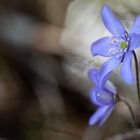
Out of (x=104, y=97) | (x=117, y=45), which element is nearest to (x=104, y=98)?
(x=104, y=97)

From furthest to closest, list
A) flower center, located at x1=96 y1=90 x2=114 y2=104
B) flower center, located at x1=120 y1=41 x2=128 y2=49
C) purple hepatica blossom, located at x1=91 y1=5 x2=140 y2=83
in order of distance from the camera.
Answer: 1. flower center, located at x1=96 y1=90 x2=114 y2=104
2. flower center, located at x1=120 y1=41 x2=128 y2=49
3. purple hepatica blossom, located at x1=91 y1=5 x2=140 y2=83

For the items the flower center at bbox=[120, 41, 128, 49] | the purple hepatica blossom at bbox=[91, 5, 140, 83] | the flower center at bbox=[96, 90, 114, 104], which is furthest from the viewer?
the flower center at bbox=[96, 90, 114, 104]

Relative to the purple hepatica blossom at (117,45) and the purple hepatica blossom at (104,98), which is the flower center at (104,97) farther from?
the purple hepatica blossom at (117,45)

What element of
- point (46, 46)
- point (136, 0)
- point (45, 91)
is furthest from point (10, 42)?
point (136, 0)

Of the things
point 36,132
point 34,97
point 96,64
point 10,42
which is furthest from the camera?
point 10,42

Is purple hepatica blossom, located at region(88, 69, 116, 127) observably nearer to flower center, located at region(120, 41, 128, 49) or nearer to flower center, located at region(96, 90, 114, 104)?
flower center, located at region(96, 90, 114, 104)

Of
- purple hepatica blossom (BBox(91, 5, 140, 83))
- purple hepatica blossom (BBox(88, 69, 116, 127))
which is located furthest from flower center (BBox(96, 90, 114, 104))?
purple hepatica blossom (BBox(91, 5, 140, 83))

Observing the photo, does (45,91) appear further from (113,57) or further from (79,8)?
(113,57)

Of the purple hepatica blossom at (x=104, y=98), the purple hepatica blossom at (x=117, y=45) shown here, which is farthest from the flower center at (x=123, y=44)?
the purple hepatica blossom at (x=104, y=98)

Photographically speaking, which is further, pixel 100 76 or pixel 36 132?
pixel 36 132
